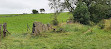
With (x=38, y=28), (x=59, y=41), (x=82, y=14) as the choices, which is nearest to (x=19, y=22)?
(x=82, y=14)

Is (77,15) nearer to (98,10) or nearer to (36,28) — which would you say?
(98,10)

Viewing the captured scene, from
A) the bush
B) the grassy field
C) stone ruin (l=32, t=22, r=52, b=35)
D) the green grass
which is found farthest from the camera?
the green grass

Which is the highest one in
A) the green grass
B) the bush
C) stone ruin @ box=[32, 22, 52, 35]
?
the bush

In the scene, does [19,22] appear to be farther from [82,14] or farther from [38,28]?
[38,28]

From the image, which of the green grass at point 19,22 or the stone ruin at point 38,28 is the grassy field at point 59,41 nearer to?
the stone ruin at point 38,28

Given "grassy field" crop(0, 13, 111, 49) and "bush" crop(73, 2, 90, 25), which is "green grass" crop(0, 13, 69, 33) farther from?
"grassy field" crop(0, 13, 111, 49)

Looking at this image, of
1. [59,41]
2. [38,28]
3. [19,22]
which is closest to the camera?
[59,41]

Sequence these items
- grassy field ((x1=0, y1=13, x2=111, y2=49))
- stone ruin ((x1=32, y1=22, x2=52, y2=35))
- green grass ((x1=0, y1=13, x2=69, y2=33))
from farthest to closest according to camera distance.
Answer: green grass ((x1=0, y1=13, x2=69, y2=33)), stone ruin ((x1=32, y1=22, x2=52, y2=35)), grassy field ((x1=0, y1=13, x2=111, y2=49))

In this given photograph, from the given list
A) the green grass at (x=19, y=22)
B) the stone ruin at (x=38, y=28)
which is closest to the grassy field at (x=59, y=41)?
the stone ruin at (x=38, y=28)

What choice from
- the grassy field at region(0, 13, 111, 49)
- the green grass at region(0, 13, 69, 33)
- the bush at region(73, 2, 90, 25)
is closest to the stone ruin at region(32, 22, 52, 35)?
the grassy field at region(0, 13, 111, 49)

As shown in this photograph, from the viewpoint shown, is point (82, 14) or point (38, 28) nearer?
point (38, 28)

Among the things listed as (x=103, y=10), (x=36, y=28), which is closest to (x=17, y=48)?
(x=36, y=28)

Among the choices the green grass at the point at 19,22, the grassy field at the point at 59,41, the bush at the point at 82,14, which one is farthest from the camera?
the green grass at the point at 19,22

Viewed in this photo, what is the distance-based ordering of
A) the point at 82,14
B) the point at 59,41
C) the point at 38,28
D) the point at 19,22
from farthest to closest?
the point at 19,22, the point at 82,14, the point at 38,28, the point at 59,41
